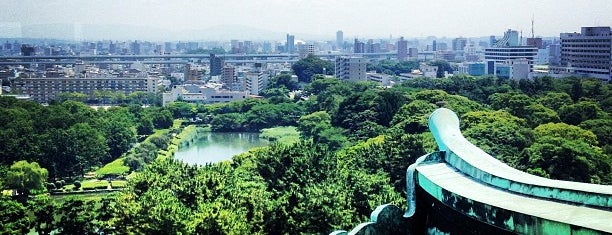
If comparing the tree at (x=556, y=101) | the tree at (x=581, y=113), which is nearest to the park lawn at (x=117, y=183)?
the tree at (x=581, y=113)

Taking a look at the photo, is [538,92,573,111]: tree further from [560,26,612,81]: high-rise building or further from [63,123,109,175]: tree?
[63,123,109,175]: tree

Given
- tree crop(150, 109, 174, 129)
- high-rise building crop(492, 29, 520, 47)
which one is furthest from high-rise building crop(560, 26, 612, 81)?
tree crop(150, 109, 174, 129)

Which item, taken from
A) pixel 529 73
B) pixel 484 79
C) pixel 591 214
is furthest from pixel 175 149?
pixel 591 214

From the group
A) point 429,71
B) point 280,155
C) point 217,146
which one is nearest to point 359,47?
point 429,71

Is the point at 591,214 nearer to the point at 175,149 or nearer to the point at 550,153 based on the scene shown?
the point at 550,153

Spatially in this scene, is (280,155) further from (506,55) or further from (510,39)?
(510,39)

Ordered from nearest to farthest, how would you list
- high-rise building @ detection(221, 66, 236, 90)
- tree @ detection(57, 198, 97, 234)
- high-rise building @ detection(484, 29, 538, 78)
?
1. tree @ detection(57, 198, 97, 234)
2. high-rise building @ detection(484, 29, 538, 78)
3. high-rise building @ detection(221, 66, 236, 90)
